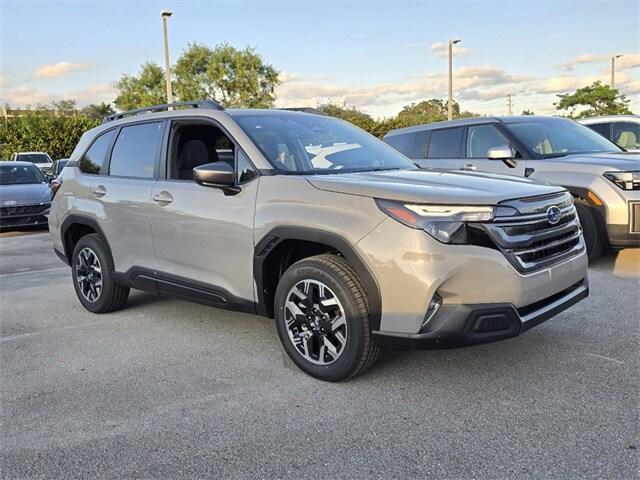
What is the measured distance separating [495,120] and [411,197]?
486 centimetres

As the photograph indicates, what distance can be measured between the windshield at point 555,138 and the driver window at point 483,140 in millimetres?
158

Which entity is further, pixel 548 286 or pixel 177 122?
pixel 177 122

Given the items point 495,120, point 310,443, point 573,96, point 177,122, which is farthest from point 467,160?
point 573,96

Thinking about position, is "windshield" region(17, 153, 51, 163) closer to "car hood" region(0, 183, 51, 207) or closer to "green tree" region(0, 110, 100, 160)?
"green tree" region(0, 110, 100, 160)

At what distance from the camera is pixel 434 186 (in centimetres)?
343

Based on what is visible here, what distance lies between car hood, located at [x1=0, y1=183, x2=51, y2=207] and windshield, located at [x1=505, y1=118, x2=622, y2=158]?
30.3 ft

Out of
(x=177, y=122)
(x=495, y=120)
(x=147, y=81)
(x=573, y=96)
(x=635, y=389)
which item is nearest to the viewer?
(x=635, y=389)

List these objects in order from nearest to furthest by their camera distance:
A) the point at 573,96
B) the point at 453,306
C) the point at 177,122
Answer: the point at 453,306 → the point at 177,122 → the point at 573,96

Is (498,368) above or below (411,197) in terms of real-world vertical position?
below

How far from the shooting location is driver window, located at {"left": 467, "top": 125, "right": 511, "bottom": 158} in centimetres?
740

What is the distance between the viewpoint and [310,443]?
2855mm

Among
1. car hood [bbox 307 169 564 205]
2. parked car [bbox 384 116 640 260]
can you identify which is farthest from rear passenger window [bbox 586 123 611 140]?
car hood [bbox 307 169 564 205]

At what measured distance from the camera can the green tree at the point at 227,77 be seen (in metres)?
41.2

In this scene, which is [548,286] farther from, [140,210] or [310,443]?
[140,210]
